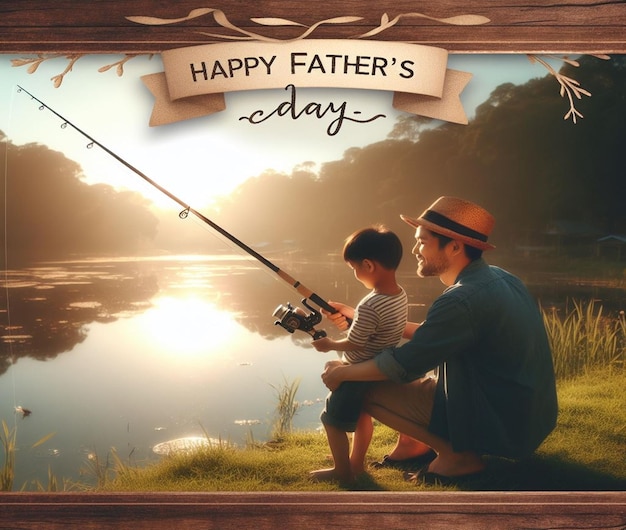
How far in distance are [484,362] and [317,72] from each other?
1.89 meters

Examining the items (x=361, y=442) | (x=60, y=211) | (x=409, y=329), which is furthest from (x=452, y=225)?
(x=60, y=211)

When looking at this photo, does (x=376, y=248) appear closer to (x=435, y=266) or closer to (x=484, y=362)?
(x=435, y=266)

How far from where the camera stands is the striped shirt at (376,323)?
3.54 meters

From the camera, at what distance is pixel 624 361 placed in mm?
4285

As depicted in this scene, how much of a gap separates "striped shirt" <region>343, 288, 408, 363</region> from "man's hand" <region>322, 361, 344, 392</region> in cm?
9

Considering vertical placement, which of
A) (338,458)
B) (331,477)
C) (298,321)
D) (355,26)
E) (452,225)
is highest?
(355,26)

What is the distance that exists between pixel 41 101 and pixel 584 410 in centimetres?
376

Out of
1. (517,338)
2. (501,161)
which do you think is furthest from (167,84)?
(517,338)

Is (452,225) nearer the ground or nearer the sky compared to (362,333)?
nearer the sky

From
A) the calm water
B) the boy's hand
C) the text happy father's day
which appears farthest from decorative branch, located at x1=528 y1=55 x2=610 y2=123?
the boy's hand

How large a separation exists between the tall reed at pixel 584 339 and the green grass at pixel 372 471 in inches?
23.2

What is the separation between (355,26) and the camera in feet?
12.7

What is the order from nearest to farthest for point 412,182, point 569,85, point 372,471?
1. point 372,471
2. point 569,85
3. point 412,182

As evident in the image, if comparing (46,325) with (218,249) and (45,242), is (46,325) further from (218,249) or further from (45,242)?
(218,249)
